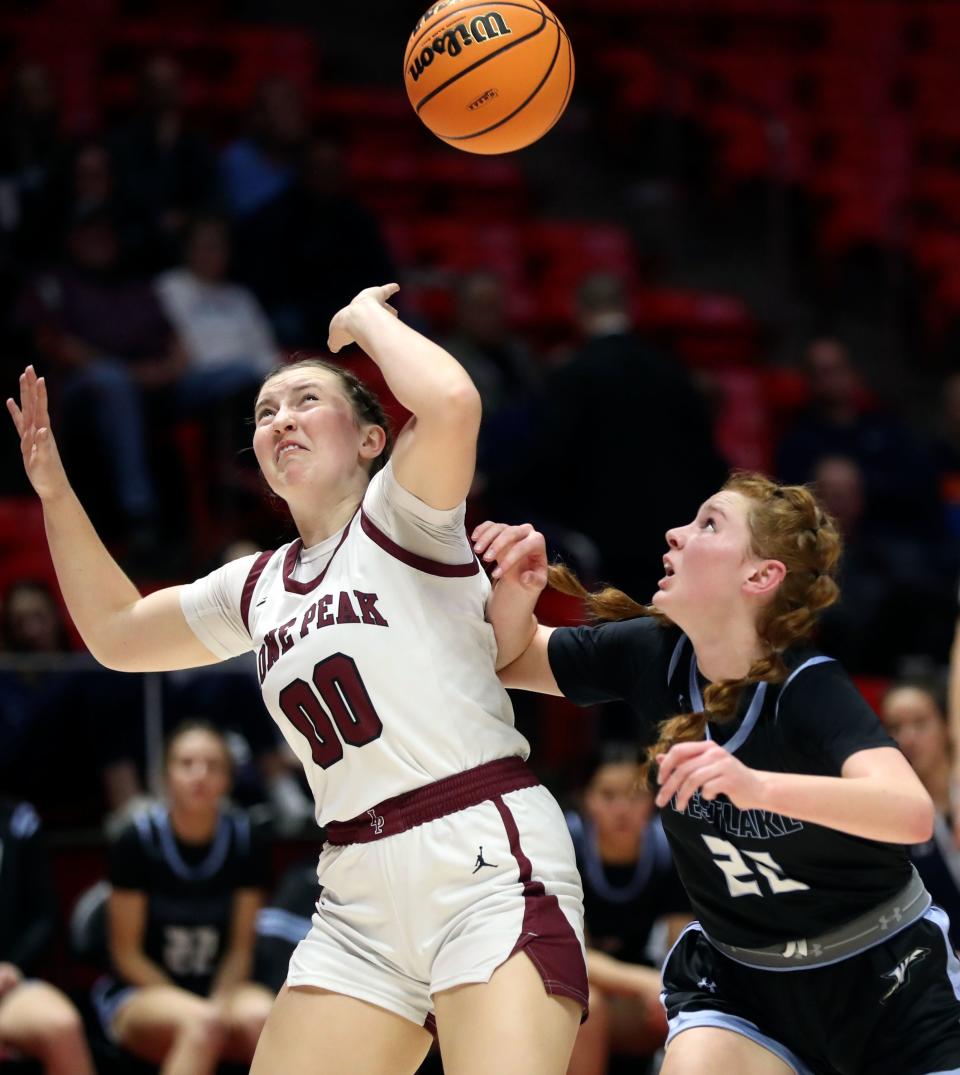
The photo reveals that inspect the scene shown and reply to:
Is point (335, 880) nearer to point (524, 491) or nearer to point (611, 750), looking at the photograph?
point (611, 750)

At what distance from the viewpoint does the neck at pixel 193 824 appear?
6.72 meters

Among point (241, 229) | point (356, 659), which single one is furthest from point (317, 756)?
point (241, 229)

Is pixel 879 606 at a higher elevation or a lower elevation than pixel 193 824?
lower

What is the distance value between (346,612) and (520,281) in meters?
7.61

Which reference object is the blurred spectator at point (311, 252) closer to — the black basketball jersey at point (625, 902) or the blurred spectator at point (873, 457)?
the blurred spectator at point (873, 457)

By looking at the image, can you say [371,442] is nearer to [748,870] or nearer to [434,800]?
[434,800]


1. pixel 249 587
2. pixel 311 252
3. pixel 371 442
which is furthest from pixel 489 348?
pixel 249 587

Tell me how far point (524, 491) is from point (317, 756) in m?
4.12

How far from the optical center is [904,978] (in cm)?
361

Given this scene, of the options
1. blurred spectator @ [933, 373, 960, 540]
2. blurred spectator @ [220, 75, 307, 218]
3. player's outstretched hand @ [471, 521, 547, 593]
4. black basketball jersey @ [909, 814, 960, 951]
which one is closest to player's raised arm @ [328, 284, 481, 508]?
player's outstretched hand @ [471, 521, 547, 593]

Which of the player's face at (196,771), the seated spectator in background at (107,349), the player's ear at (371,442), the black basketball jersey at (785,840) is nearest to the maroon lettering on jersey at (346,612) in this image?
the player's ear at (371,442)

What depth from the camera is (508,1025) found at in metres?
3.33

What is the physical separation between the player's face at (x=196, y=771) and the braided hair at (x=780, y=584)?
3.20 m

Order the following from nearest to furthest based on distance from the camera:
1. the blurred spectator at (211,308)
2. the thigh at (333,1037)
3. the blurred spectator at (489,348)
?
the thigh at (333,1037) → the blurred spectator at (489,348) → the blurred spectator at (211,308)
